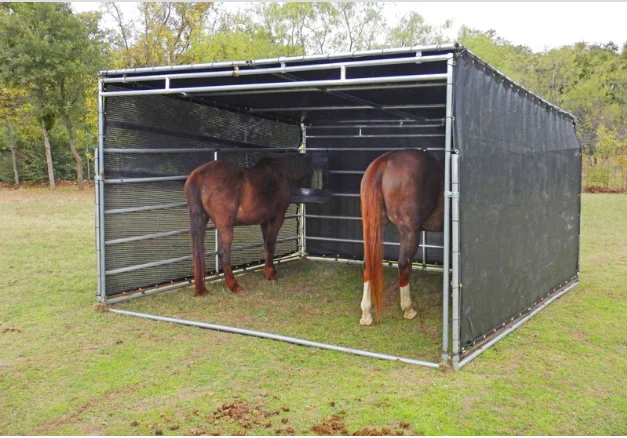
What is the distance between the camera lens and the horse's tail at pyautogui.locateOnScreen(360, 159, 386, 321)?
5.05 meters

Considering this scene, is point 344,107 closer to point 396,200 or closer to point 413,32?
point 396,200

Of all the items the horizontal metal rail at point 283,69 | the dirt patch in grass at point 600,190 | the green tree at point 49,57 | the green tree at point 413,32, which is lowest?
the dirt patch in grass at point 600,190

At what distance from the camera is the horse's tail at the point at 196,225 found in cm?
623

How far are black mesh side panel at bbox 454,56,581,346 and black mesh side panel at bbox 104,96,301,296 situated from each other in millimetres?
3745

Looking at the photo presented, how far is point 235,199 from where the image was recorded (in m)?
6.51

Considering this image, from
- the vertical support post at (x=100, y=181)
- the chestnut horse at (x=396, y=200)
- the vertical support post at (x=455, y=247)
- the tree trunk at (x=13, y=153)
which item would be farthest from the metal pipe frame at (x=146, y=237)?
the tree trunk at (x=13, y=153)

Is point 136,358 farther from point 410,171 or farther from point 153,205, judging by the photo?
point 410,171

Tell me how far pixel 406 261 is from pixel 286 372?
6.22 ft

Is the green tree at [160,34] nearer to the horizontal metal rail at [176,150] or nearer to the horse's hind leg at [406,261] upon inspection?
the horizontal metal rail at [176,150]

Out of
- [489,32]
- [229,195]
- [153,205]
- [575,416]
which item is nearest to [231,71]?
[229,195]

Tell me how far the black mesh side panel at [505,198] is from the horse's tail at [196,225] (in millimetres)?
3175

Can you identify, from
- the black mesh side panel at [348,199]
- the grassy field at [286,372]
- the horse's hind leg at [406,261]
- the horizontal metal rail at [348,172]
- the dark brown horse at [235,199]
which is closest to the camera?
the grassy field at [286,372]

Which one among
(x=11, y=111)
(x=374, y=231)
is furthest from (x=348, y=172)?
(x=11, y=111)

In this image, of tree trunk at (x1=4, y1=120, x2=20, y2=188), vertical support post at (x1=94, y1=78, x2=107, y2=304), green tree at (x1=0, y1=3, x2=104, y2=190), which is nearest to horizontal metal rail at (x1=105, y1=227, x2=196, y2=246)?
vertical support post at (x1=94, y1=78, x2=107, y2=304)
